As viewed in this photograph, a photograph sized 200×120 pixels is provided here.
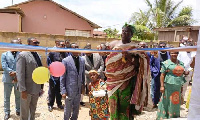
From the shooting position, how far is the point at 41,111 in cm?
520

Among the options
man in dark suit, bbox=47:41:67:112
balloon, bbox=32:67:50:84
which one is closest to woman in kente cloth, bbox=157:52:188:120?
balloon, bbox=32:67:50:84

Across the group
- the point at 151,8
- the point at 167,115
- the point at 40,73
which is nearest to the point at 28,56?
the point at 40,73

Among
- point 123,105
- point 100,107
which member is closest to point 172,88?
point 100,107

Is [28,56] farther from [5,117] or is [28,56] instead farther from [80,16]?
[80,16]

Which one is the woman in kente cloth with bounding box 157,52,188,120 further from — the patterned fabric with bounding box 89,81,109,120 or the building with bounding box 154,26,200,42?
the building with bounding box 154,26,200,42

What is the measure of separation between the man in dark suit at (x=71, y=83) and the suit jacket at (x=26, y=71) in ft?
1.74

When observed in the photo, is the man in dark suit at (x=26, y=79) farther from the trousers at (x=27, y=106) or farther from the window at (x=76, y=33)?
the window at (x=76, y=33)

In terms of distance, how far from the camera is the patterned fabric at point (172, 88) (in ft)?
13.0

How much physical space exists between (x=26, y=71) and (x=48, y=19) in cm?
1464

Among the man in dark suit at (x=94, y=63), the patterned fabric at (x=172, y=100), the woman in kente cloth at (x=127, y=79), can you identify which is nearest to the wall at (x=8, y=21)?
the man in dark suit at (x=94, y=63)

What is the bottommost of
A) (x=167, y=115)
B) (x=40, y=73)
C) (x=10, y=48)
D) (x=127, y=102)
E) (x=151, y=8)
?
(x=167, y=115)

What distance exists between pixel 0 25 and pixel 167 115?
1241 centimetres

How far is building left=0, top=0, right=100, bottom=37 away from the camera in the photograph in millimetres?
16688

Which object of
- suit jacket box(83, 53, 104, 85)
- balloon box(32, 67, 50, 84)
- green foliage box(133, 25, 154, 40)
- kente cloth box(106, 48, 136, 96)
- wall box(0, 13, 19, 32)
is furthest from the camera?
green foliage box(133, 25, 154, 40)
